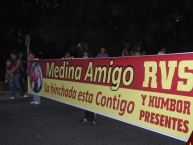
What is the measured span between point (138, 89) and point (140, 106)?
1.11 feet

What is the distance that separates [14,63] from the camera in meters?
10.3

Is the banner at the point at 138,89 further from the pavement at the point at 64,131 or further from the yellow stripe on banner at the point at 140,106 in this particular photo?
the pavement at the point at 64,131

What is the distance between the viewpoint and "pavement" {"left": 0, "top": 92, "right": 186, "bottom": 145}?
199 inches

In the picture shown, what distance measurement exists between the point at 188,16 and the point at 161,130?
43.6 feet

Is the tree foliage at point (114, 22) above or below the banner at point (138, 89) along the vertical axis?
above

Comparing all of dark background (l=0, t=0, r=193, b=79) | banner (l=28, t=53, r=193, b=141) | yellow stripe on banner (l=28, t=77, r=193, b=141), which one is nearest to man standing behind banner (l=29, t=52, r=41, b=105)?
banner (l=28, t=53, r=193, b=141)

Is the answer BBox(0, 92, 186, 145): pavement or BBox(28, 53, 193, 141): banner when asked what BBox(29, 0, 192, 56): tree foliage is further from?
BBox(0, 92, 186, 145): pavement

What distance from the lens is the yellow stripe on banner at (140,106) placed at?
159 inches

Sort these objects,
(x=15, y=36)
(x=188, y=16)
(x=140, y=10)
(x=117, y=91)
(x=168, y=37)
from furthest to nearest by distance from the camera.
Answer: (x=15, y=36), (x=168, y=37), (x=188, y=16), (x=140, y=10), (x=117, y=91)

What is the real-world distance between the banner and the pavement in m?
0.47

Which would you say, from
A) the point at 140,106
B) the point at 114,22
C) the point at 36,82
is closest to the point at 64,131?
the point at 140,106

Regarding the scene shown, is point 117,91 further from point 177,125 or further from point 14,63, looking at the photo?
point 14,63

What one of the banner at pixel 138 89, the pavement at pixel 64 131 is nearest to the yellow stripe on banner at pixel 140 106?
the banner at pixel 138 89

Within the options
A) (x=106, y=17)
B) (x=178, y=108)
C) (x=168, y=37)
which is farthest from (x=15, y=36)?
(x=178, y=108)
